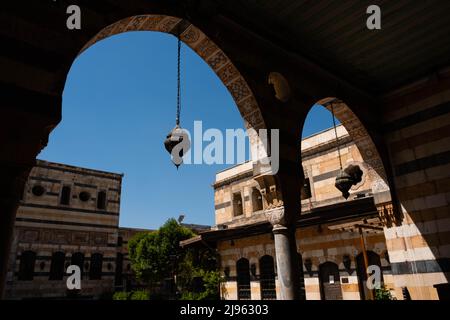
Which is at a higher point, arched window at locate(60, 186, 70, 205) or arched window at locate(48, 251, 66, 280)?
arched window at locate(60, 186, 70, 205)

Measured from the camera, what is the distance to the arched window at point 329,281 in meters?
12.0

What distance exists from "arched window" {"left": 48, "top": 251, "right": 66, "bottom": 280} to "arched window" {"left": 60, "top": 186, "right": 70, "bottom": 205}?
2792mm

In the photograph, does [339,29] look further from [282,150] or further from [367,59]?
[282,150]

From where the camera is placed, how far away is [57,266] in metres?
18.3

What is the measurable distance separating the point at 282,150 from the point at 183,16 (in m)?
2.34

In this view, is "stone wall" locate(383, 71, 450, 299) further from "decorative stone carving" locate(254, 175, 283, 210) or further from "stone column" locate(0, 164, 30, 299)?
"stone column" locate(0, 164, 30, 299)

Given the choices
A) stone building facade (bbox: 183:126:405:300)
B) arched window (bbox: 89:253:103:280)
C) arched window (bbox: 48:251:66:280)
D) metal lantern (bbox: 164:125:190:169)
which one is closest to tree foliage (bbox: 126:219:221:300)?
stone building facade (bbox: 183:126:405:300)

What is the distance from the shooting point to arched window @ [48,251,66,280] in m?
18.1

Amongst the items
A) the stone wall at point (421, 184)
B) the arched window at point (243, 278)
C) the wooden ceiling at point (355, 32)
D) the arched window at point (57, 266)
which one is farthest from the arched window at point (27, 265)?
the wooden ceiling at point (355, 32)

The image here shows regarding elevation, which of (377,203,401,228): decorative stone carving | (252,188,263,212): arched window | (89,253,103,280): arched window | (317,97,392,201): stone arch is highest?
(252,188,263,212): arched window

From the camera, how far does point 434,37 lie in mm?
5848
